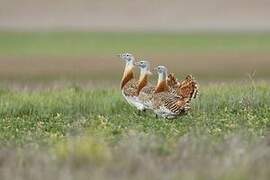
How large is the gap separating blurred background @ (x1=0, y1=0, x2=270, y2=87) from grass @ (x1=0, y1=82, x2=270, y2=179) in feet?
17.0

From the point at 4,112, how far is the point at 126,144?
17.3 ft

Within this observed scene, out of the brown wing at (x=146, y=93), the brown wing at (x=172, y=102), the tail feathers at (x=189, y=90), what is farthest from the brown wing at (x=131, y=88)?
the tail feathers at (x=189, y=90)

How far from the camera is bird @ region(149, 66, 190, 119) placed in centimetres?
1394

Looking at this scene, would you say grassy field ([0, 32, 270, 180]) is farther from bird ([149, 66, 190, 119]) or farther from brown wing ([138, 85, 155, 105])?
brown wing ([138, 85, 155, 105])

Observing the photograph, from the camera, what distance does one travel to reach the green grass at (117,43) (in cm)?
4128

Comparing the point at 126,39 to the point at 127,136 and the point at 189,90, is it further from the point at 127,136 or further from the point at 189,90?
the point at 127,136

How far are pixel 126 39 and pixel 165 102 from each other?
114ft

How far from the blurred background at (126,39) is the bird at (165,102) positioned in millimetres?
7279

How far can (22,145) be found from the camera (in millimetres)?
11727

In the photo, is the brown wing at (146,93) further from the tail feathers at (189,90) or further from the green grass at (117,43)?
the green grass at (117,43)

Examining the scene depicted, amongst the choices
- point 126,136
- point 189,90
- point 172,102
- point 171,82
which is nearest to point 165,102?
point 172,102

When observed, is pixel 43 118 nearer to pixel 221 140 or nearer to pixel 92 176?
pixel 221 140

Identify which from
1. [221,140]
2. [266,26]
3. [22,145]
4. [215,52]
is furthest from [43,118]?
[266,26]

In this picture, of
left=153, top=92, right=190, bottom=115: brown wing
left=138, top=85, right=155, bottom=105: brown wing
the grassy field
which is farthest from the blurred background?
left=153, top=92, right=190, bottom=115: brown wing
